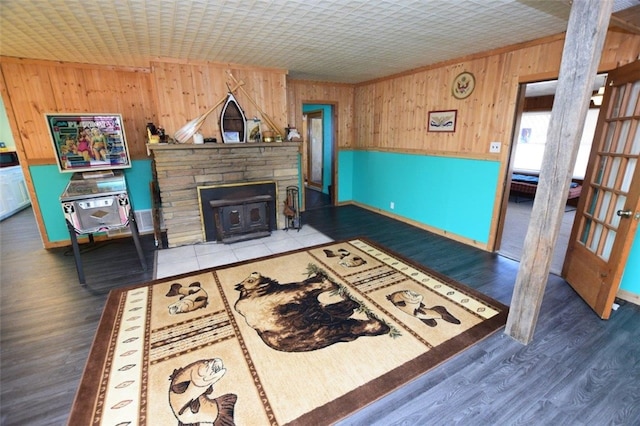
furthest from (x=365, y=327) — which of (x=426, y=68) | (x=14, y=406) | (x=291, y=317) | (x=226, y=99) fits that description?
(x=426, y=68)

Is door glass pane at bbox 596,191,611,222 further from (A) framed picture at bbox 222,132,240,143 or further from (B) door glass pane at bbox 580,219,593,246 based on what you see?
(A) framed picture at bbox 222,132,240,143

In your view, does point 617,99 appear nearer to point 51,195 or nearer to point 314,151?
point 314,151

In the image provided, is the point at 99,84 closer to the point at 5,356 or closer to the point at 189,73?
the point at 189,73

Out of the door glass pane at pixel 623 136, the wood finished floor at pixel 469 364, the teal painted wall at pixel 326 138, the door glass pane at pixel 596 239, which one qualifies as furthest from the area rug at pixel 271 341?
the teal painted wall at pixel 326 138

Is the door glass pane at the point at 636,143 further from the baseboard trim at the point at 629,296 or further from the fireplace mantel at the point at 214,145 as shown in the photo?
the fireplace mantel at the point at 214,145

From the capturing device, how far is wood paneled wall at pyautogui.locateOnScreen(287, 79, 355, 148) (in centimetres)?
546

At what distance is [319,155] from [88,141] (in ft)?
17.0

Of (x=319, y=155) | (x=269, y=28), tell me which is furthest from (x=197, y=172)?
(x=319, y=155)

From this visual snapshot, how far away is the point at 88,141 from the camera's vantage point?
3879 millimetres

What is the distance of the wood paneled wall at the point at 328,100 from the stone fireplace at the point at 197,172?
1199mm

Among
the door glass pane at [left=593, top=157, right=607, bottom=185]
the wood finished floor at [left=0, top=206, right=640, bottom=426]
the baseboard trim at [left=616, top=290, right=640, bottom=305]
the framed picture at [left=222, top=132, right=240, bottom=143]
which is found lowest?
the wood finished floor at [left=0, top=206, right=640, bottom=426]

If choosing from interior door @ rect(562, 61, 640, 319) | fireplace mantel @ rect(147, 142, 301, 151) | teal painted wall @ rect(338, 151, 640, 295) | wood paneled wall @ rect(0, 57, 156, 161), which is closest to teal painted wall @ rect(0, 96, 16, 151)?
wood paneled wall @ rect(0, 57, 156, 161)

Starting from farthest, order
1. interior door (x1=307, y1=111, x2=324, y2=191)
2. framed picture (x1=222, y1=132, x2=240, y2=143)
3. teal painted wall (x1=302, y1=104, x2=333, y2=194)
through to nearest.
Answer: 1. interior door (x1=307, y1=111, x2=324, y2=191)
2. teal painted wall (x1=302, y1=104, x2=333, y2=194)
3. framed picture (x1=222, y1=132, x2=240, y2=143)

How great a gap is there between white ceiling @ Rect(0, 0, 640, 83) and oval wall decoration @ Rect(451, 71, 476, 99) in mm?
332
